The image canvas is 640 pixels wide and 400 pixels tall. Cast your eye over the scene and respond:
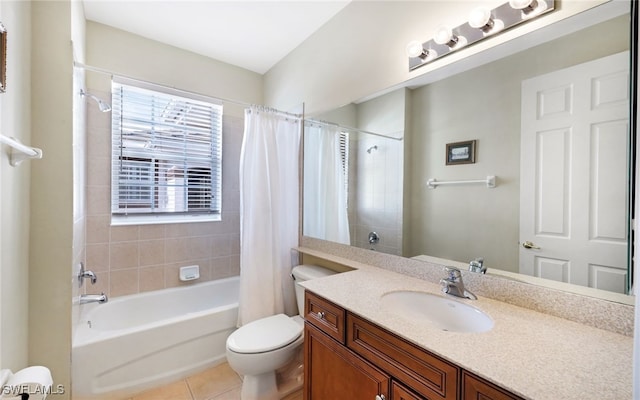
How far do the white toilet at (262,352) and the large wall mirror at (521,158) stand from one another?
783 millimetres

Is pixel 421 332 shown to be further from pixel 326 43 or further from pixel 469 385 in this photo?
pixel 326 43

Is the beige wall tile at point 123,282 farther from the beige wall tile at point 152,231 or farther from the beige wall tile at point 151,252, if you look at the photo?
the beige wall tile at point 152,231

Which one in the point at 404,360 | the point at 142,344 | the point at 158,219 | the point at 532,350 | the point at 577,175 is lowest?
the point at 142,344

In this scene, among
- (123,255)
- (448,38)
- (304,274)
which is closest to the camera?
(448,38)

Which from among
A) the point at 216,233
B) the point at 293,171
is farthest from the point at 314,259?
the point at 216,233

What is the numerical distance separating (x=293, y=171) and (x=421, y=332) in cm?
172

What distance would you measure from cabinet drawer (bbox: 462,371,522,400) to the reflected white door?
61 cm

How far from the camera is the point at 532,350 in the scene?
2.48 feet

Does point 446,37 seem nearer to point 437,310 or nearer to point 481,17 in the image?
point 481,17

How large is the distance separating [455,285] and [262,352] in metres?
1.11

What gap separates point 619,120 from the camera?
0.88 m

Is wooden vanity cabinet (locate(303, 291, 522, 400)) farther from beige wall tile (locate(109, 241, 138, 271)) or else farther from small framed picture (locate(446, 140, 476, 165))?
beige wall tile (locate(109, 241, 138, 271))

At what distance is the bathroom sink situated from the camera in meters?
1.07

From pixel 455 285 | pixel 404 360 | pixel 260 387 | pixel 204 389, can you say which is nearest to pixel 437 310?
pixel 455 285
